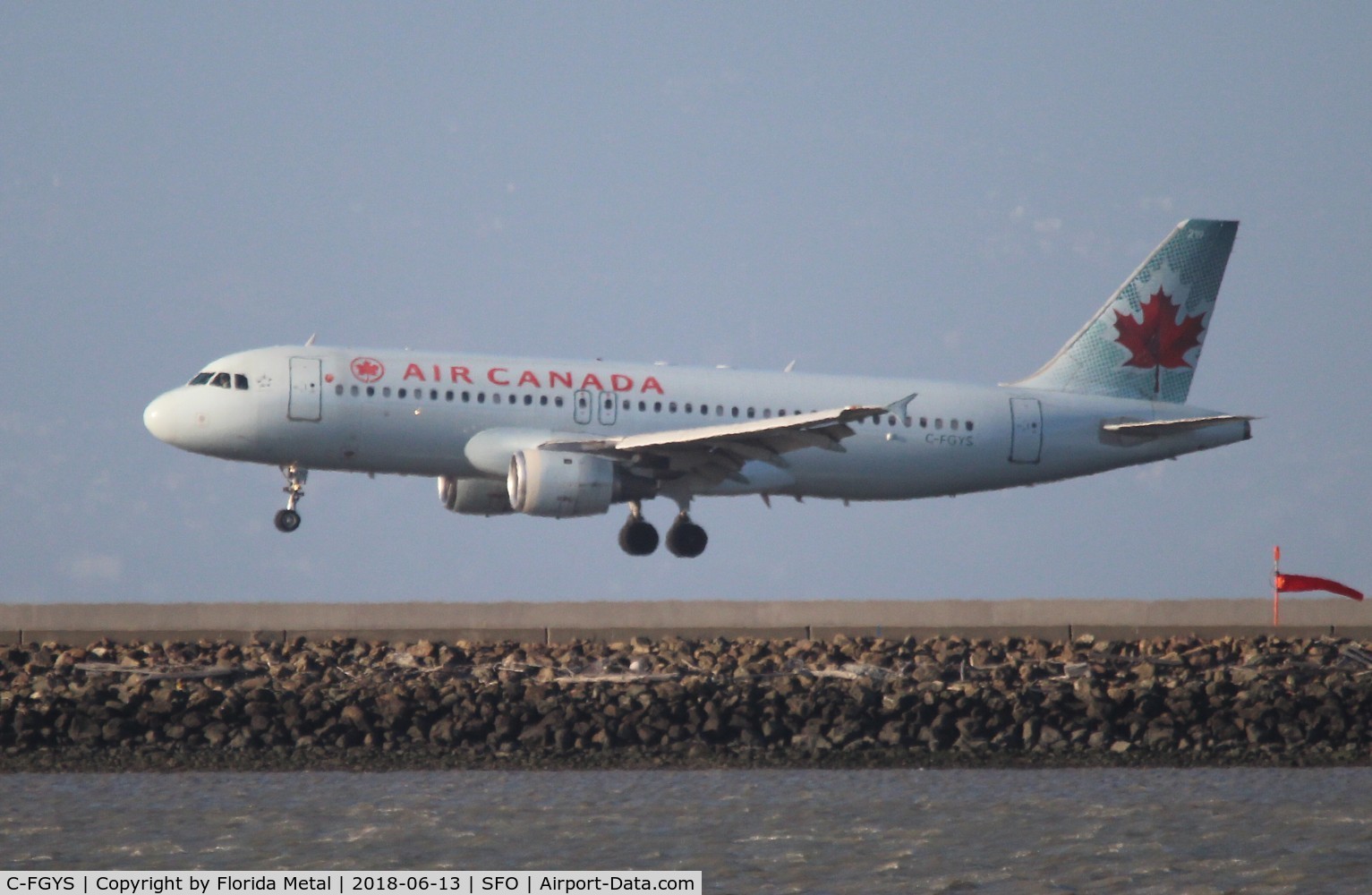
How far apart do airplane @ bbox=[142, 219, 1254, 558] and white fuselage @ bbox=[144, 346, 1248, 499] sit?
36 millimetres

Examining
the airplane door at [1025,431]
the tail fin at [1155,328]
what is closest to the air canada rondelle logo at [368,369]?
the airplane door at [1025,431]

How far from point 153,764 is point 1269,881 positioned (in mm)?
12725

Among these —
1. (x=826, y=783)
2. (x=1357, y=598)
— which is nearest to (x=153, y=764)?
(x=826, y=783)

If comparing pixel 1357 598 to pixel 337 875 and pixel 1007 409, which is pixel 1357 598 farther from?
pixel 337 875

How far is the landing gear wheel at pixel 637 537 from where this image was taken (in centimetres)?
3881

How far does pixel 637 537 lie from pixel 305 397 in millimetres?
7256

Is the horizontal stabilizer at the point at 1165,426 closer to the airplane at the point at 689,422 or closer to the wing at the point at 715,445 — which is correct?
the airplane at the point at 689,422

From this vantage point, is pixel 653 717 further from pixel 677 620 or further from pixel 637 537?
pixel 637 537

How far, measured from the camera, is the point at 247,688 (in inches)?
984

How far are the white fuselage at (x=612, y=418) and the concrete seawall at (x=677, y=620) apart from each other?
755 cm

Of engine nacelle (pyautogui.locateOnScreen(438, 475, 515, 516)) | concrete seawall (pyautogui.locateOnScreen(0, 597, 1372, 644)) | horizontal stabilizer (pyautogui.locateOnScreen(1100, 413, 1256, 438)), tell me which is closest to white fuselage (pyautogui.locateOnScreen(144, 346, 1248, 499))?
horizontal stabilizer (pyautogui.locateOnScreen(1100, 413, 1256, 438))

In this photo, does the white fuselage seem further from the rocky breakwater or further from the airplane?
the rocky breakwater

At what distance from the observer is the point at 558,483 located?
3522 cm

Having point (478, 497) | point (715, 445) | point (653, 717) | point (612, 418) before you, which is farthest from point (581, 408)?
point (653, 717)
